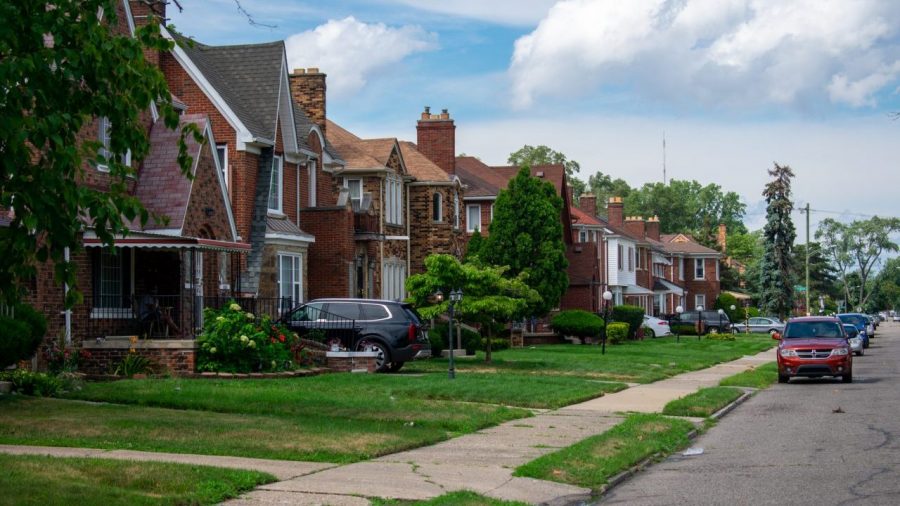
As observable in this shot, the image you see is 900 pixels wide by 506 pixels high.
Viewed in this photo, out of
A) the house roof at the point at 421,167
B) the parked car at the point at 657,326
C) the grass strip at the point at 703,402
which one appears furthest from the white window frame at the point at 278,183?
the parked car at the point at 657,326

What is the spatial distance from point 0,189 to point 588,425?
424 inches

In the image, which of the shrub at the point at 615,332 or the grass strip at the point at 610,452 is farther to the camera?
the shrub at the point at 615,332

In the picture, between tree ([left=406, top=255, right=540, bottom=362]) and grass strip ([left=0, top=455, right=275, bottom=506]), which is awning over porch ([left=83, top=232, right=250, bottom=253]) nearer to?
tree ([left=406, top=255, right=540, bottom=362])

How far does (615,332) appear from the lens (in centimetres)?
5444

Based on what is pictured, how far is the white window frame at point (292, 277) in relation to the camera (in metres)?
33.1

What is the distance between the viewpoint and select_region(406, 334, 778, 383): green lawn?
30703mm

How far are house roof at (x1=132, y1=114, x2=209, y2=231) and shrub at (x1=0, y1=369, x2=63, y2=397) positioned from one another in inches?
217

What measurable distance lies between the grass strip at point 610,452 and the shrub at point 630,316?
1619 inches

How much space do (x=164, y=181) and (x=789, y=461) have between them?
15.3m

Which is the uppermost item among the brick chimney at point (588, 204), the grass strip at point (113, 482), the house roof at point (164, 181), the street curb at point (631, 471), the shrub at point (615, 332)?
the brick chimney at point (588, 204)

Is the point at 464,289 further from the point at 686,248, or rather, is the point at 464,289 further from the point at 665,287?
the point at 686,248

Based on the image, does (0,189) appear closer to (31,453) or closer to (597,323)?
(31,453)

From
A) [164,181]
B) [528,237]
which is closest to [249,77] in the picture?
[164,181]

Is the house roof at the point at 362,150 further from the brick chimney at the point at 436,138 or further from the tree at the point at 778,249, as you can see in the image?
the tree at the point at 778,249
